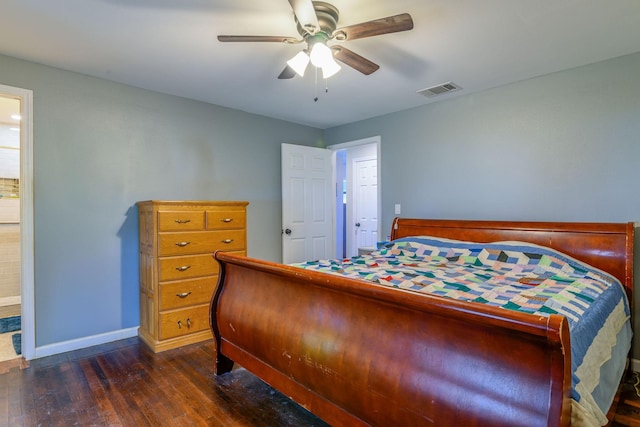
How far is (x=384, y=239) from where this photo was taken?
13.9 ft

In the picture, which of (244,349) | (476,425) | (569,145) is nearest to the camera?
(476,425)

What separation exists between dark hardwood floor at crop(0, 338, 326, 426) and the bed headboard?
2300 mm

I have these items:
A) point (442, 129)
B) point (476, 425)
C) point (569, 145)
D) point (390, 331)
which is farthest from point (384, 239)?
point (476, 425)

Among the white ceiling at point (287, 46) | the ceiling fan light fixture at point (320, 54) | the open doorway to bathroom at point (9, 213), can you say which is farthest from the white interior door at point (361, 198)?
the open doorway to bathroom at point (9, 213)

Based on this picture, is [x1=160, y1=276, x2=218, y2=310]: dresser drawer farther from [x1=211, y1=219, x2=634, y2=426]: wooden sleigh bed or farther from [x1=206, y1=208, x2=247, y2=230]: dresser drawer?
[x1=211, y1=219, x2=634, y2=426]: wooden sleigh bed

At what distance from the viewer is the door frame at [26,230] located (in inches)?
106

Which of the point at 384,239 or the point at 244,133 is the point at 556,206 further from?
the point at 244,133

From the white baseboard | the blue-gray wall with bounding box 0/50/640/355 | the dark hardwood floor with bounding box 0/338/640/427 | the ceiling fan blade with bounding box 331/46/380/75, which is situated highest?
the ceiling fan blade with bounding box 331/46/380/75

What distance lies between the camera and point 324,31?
1990 millimetres

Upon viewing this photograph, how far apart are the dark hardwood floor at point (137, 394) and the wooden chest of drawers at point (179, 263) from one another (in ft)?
0.93

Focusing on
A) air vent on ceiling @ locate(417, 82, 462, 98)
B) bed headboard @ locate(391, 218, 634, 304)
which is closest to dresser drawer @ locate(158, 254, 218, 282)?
bed headboard @ locate(391, 218, 634, 304)

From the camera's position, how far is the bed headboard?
8.10 ft

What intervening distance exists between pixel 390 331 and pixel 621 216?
8.10 feet

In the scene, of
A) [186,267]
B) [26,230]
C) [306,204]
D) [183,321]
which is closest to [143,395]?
[183,321]
